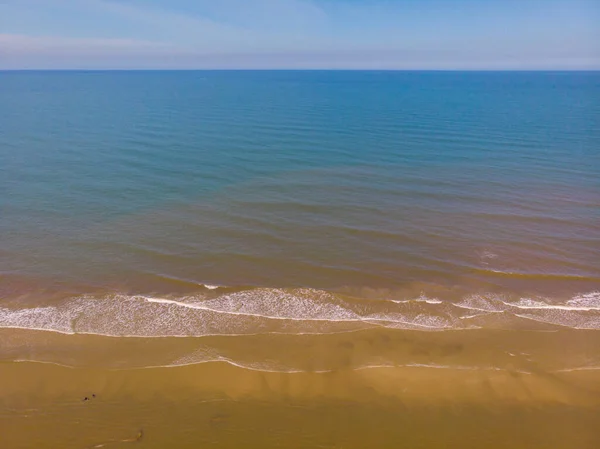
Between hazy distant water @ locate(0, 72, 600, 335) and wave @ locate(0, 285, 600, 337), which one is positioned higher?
hazy distant water @ locate(0, 72, 600, 335)

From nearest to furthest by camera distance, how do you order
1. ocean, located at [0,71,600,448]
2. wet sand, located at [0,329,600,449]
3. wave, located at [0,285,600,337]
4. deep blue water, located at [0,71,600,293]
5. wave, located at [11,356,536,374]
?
wet sand, located at [0,329,600,449] → ocean, located at [0,71,600,448] → wave, located at [11,356,536,374] → wave, located at [0,285,600,337] → deep blue water, located at [0,71,600,293]

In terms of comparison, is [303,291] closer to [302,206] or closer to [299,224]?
[299,224]

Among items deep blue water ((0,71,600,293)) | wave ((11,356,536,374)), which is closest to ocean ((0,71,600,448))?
wave ((11,356,536,374))

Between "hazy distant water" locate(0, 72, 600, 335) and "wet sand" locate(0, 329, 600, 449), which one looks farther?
"hazy distant water" locate(0, 72, 600, 335)

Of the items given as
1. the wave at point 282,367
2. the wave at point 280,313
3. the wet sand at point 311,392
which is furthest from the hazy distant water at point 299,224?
the wave at point 282,367

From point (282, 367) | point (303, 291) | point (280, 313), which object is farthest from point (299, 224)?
point (282, 367)

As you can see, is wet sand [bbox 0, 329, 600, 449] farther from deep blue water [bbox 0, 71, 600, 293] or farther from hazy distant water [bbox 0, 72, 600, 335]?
deep blue water [bbox 0, 71, 600, 293]
